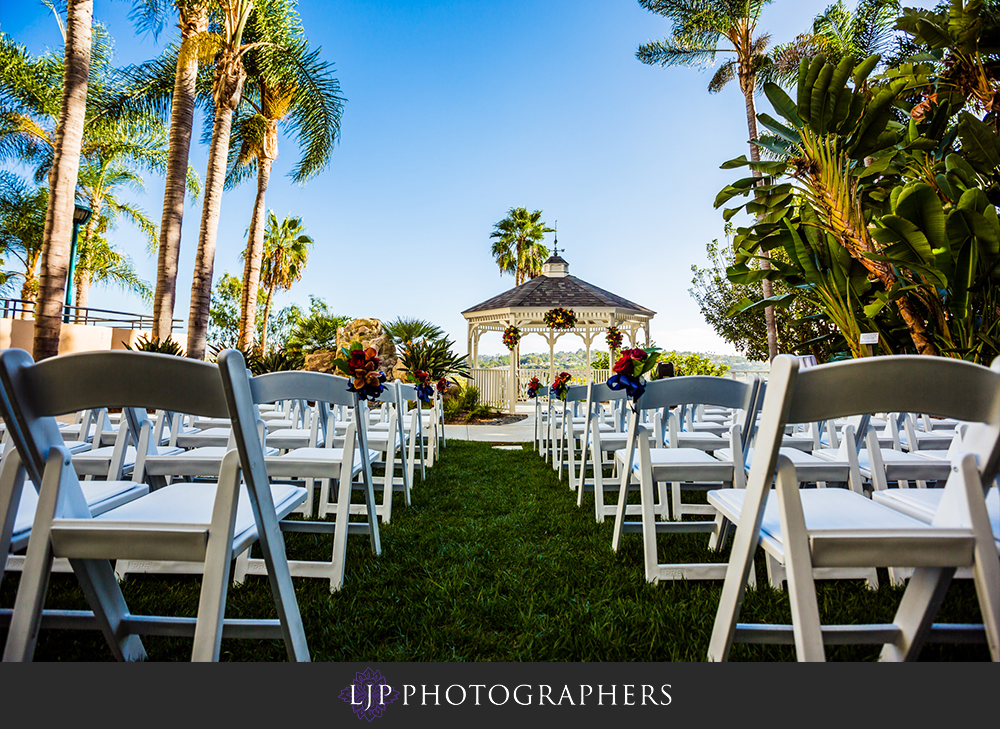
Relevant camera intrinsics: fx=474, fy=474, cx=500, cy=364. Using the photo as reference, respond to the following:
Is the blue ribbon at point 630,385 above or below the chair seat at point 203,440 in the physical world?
above

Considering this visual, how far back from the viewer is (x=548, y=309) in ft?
43.1

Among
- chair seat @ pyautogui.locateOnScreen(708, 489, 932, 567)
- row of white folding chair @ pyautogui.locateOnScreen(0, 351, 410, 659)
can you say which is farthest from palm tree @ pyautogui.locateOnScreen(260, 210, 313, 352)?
chair seat @ pyautogui.locateOnScreen(708, 489, 932, 567)

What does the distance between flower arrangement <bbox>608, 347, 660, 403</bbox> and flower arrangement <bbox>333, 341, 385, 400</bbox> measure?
119 centimetres

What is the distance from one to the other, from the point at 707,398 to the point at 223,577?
1.91 metres

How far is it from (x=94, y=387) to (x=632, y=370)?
2028mm

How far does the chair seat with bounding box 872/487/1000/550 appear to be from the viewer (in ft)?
3.99

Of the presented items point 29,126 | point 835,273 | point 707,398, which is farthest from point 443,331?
point 29,126

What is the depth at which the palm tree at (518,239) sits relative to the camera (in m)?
24.1

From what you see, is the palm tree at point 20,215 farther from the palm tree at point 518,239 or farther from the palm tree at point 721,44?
the palm tree at point 721,44

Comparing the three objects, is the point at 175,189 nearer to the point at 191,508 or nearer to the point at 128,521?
the point at 191,508

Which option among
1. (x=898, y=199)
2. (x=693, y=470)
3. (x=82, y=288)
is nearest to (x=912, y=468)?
(x=693, y=470)

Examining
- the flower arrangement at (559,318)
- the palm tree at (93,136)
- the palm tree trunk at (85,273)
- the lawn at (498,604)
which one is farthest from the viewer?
the palm tree trunk at (85,273)

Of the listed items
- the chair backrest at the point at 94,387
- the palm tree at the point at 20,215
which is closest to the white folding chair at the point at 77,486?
the chair backrest at the point at 94,387

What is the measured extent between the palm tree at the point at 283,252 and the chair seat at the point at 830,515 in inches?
1083
